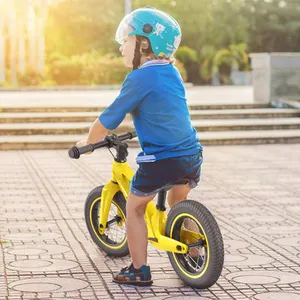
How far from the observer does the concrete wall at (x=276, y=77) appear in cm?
2066

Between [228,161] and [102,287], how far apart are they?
324 inches

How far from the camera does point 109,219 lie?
6.53 metres

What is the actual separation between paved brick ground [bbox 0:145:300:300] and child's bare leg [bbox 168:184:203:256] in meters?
0.25

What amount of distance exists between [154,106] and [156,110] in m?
0.03

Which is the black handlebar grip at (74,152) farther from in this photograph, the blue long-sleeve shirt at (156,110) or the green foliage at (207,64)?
the green foliage at (207,64)

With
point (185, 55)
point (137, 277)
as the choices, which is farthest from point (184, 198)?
point (185, 55)

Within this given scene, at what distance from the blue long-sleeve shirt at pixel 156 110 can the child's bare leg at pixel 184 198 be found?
0.35m

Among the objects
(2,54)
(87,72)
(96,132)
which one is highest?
(96,132)

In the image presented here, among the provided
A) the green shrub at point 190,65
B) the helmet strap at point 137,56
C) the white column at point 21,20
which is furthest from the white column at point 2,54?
the helmet strap at point 137,56

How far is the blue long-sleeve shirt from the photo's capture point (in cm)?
542

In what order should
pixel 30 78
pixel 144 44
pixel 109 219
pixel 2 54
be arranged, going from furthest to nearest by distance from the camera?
pixel 2 54
pixel 30 78
pixel 109 219
pixel 144 44

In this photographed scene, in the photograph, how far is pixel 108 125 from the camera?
550 cm

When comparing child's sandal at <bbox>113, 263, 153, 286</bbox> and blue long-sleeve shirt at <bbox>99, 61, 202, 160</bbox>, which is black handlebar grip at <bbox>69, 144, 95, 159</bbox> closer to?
blue long-sleeve shirt at <bbox>99, 61, 202, 160</bbox>

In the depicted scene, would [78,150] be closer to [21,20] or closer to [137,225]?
[137,225]
